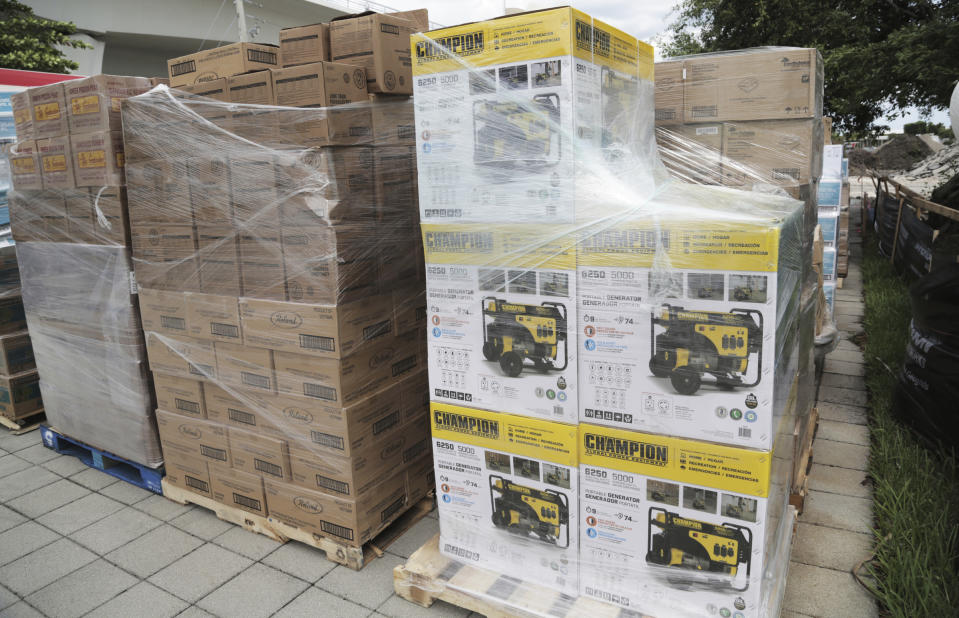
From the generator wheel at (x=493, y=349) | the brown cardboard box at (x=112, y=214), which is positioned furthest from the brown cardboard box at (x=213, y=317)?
the generator wheel at (x=493, y=349)

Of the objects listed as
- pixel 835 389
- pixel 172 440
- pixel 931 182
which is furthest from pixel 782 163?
pixel 931 182

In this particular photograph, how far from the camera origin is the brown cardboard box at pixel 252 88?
3.01m

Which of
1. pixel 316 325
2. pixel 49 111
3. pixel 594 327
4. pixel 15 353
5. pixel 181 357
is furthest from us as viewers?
pixel 15 353

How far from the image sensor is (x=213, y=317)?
133 inches

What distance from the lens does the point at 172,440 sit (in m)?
3.76

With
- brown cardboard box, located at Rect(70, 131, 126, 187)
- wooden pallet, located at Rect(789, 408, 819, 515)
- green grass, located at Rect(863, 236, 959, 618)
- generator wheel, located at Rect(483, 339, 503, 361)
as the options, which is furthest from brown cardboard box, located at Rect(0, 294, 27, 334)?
green grass, located at Rect(863, 236, 959, 618)

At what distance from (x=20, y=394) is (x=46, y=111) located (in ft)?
7.70

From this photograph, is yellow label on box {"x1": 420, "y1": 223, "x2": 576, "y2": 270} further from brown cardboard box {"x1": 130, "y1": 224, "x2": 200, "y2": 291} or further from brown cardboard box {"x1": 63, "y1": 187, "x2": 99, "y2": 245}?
brown cardboard box {"x1": 63, "y1": 187, "x2": 99, "y2": 245}

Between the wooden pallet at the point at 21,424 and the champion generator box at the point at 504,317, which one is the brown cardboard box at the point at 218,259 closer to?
the champion generator box at the point at 504,317

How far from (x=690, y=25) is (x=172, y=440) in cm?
1758

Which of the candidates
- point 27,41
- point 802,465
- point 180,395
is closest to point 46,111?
point 180,395

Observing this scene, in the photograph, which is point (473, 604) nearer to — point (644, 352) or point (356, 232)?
point (644, 352)

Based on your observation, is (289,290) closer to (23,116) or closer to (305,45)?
(305,45)

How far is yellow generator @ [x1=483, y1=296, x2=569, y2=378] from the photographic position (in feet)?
7.91
